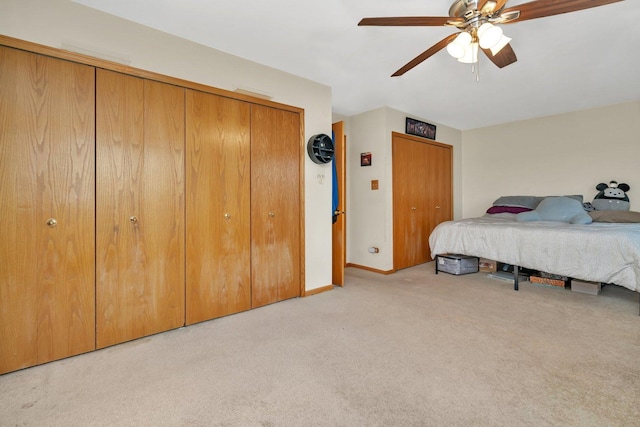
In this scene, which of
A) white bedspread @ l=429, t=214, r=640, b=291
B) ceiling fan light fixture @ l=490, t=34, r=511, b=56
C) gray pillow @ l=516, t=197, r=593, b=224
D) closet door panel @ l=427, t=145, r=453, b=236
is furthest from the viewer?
closet door panel @ l=427, t=145, r=453, b=236

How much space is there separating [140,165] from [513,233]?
399cm

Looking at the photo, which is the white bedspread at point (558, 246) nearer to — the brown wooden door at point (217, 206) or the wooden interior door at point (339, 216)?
the wooden interior door at point (339, 216)

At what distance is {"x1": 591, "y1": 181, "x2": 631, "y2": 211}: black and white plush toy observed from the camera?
3886 millimetres

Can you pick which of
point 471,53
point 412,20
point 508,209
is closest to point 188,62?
point 412,20

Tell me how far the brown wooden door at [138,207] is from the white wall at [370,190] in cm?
274

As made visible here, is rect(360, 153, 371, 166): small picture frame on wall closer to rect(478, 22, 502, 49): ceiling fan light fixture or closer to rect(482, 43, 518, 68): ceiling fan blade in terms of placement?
rect(482, 43, 518, 68): ceiling fan blade

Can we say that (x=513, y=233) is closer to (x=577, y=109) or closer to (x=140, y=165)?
A: (x=577, y=109)

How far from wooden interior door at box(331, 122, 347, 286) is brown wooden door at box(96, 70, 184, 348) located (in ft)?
5.73

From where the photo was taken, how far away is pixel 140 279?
2.15m

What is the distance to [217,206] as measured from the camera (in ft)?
8.26

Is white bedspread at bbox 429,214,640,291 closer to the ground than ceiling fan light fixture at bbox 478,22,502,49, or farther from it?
closer to the ground

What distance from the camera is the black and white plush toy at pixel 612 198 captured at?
3886 millimetres

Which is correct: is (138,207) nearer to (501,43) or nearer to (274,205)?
(274,205)

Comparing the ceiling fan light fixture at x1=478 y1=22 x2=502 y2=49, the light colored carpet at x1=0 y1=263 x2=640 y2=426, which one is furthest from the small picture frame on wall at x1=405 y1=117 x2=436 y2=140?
the light colored carpet at x1=0 y1=263 x2=640 y2=426
